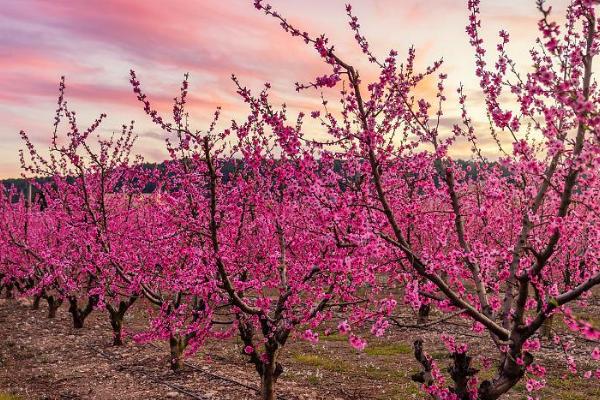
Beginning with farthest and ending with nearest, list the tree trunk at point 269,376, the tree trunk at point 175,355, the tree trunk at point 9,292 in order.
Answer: the tree trunk at point 9,292, the tree trunk at point 175,355, the tree trunk at point 269,376

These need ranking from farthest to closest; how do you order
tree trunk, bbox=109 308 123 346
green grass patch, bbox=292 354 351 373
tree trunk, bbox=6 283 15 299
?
tree trunk, bbox=6 283 15 299 → tree trunk, bbox=109 308 123 346 → green grass patch, bbox=292 354 351 373

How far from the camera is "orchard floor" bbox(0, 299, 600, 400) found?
14.6 m

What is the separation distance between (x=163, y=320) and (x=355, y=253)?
5.83 metres

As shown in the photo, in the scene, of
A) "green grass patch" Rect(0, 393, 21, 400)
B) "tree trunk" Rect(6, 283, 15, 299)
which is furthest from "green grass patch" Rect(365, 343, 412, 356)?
"tree trunk" Rect(6, 283, 15, 299)

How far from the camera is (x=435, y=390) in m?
7.75

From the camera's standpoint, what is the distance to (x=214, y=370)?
17016 mm

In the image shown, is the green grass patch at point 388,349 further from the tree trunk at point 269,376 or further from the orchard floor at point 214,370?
the tree trunk at point 269,376

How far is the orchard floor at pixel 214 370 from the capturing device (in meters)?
14.6

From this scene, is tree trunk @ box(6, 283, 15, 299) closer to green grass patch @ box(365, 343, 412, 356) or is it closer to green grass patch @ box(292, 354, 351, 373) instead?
green grass patch @ box(292, 354, 351, 373)

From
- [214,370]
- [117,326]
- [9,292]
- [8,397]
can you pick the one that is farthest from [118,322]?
[9,292]

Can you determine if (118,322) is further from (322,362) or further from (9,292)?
(9,292)

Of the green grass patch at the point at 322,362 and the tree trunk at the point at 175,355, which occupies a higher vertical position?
the tree trunk at the point at 175,355

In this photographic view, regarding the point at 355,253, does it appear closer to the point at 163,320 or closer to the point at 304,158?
the point at 304,158

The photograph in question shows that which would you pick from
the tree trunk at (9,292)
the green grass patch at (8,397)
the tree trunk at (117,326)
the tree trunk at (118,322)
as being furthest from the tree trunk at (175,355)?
the tree trunk at (9,292)
